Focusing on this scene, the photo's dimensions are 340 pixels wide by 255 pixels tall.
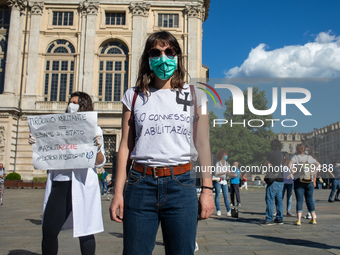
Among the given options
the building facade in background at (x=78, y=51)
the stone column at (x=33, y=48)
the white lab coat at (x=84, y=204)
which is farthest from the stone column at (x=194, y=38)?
the white lab coat at (x=84, y=204)

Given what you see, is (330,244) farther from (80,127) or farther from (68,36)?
(68,36)

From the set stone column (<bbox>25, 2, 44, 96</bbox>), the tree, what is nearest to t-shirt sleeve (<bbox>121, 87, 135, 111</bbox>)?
the tree

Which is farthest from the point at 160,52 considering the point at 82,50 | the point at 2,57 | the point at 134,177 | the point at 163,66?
the point at 2,57

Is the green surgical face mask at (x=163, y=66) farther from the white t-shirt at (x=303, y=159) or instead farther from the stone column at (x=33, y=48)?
the stone column at (x=33, y=48)

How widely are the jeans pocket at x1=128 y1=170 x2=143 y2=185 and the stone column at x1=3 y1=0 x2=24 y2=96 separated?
2924cm

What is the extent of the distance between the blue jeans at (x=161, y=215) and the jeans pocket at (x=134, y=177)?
11 millimetres

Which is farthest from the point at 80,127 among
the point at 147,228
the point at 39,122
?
the point at 147,228

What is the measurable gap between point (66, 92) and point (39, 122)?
27230mm

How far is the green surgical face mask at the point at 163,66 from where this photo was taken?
2.52 metres

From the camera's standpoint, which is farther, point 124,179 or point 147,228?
point 124,179

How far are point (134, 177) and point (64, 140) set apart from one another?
6.41 feet

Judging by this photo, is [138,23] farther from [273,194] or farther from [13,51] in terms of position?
[273,194]

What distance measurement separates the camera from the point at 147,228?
2215 millimetres

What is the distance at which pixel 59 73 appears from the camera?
3016 centimetres
